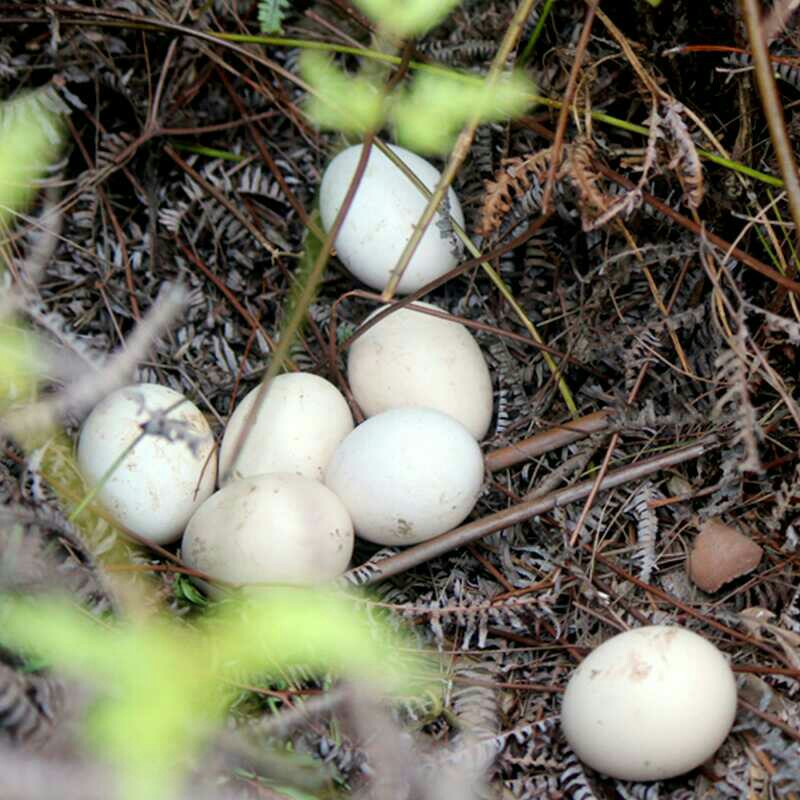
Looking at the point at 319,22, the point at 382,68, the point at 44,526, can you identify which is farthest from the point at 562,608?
the point at 319,22

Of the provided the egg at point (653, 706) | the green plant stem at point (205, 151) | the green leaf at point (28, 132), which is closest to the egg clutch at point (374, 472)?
the egg at point (653, 706)

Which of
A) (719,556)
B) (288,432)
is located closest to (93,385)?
(288,432)

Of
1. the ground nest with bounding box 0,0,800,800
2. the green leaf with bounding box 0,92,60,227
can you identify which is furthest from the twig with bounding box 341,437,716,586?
the green leaf with bounding box 0,92,60,227

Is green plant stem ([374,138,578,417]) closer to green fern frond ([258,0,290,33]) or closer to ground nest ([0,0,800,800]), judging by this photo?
ground nest ([0,0,800,800])

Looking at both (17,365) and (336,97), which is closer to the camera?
(17,365)

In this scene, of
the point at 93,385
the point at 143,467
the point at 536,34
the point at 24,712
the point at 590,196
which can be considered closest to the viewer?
the point at 24,712

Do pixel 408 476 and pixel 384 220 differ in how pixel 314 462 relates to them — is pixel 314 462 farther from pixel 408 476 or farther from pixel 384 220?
pixel 384 220
